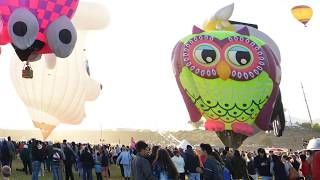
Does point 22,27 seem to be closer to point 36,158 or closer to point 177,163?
point 36,158

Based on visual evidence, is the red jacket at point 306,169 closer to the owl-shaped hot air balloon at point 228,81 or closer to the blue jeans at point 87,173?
the blue jeans at point 87,173

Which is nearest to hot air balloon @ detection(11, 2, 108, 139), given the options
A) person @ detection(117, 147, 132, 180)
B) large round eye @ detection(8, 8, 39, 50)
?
person @ detection(117, 147, 132, 180)

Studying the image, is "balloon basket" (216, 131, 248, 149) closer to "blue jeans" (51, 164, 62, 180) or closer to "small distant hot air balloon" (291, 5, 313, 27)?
"small distant hot air balloon" (291, 5, 313, 27)

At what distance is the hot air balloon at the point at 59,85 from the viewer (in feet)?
80.2

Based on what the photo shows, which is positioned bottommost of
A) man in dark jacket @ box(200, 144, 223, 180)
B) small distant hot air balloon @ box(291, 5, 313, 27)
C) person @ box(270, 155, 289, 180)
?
person @ box(270, 155, 289, 180)

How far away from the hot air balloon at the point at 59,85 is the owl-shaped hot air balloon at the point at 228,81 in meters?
4.73

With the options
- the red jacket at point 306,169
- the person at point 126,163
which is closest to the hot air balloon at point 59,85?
the person at point 126,163

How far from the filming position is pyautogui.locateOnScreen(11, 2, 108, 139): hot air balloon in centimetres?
2445

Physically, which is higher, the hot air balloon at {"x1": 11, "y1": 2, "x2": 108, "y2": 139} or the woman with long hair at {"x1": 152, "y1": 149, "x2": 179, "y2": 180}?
the hot air balloon at {"x1": 11, "y1": 2, "x2": 108, "y2": 139}

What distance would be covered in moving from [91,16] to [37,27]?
1017cm

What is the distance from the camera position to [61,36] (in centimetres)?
1537

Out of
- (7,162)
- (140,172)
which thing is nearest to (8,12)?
(7,162)

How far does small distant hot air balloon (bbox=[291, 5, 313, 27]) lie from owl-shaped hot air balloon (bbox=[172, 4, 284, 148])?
4.15 m

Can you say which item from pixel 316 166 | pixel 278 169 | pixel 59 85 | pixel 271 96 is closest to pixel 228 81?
pixel 271 96
